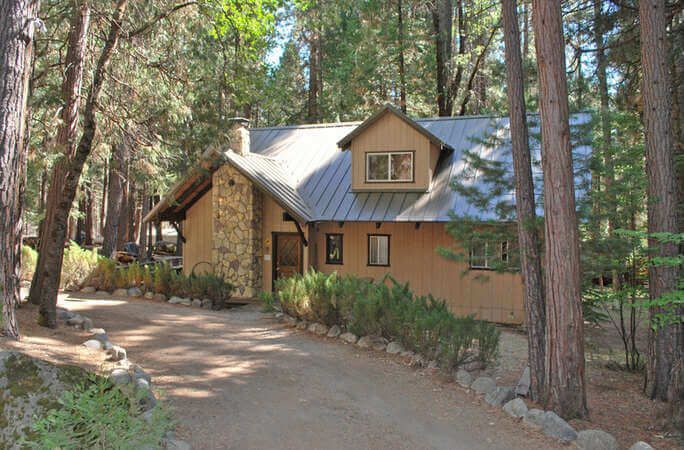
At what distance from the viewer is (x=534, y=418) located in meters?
6.14

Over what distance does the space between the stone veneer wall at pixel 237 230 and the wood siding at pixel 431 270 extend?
1.95 m

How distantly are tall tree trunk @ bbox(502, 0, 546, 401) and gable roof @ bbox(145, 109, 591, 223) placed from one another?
4.87 m

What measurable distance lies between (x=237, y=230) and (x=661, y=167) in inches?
439

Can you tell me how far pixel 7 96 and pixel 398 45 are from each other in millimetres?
17904

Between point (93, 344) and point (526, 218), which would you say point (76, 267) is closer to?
point (93, 344)

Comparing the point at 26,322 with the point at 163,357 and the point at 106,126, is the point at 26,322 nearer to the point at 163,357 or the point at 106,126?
the point at 163,357

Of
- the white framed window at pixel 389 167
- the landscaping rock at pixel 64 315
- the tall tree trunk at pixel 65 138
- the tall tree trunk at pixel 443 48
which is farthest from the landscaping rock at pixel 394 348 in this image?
the tall tree trunk at pixel 443 48

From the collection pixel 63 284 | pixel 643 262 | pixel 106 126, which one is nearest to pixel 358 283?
pixel 643 262

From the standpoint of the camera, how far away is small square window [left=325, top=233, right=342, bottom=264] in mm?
15156

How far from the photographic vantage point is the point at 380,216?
14109mm

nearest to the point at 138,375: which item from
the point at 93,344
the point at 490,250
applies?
the point at 93,344

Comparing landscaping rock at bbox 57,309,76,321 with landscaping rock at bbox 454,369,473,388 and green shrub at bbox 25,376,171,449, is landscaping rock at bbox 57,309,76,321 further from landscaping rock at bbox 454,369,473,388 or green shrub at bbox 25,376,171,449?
landscaping rock at bbox 454,369,473,388

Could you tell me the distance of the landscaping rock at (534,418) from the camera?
6.07m

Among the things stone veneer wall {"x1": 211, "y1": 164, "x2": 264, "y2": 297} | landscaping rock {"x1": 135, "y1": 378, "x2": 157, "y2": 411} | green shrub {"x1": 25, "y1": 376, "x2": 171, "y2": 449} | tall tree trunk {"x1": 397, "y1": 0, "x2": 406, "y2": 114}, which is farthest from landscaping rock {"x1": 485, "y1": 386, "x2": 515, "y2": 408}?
tall tree trunk {"x1": 397, "y1": 0, "x2": 406, "y2": 114}
